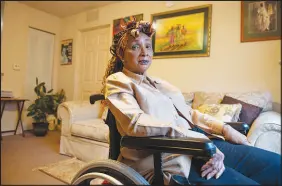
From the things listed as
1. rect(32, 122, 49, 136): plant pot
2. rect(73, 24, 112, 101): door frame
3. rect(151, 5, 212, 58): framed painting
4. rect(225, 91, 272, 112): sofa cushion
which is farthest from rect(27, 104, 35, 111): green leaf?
rect(225, 91, 272, 112): sofa cushion

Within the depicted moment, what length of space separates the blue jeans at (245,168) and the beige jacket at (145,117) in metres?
0.08

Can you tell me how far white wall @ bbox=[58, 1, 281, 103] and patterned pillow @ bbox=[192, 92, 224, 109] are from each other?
0.80 ft

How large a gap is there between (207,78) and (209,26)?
621mm

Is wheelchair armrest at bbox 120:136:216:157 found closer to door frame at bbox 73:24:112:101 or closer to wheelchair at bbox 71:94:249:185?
wheelchair at bbox 71:94:249:185

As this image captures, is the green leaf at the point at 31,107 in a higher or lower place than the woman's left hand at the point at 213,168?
higher

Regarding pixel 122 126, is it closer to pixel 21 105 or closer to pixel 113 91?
pixel 113 91

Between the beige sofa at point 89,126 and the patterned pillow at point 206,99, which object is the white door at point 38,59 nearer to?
the beige sofa at point 89,126

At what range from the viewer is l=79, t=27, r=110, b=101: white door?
10.9 ft

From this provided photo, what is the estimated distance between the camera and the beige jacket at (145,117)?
0.64 m

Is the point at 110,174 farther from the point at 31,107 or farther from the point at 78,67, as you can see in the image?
the point at 78,67

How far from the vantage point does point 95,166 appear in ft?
2.30

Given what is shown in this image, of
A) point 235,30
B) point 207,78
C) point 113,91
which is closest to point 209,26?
point 235,30

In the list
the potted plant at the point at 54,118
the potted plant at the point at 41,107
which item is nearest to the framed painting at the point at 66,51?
the potted plant at the point at 54,118

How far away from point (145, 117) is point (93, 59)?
9.74ft
